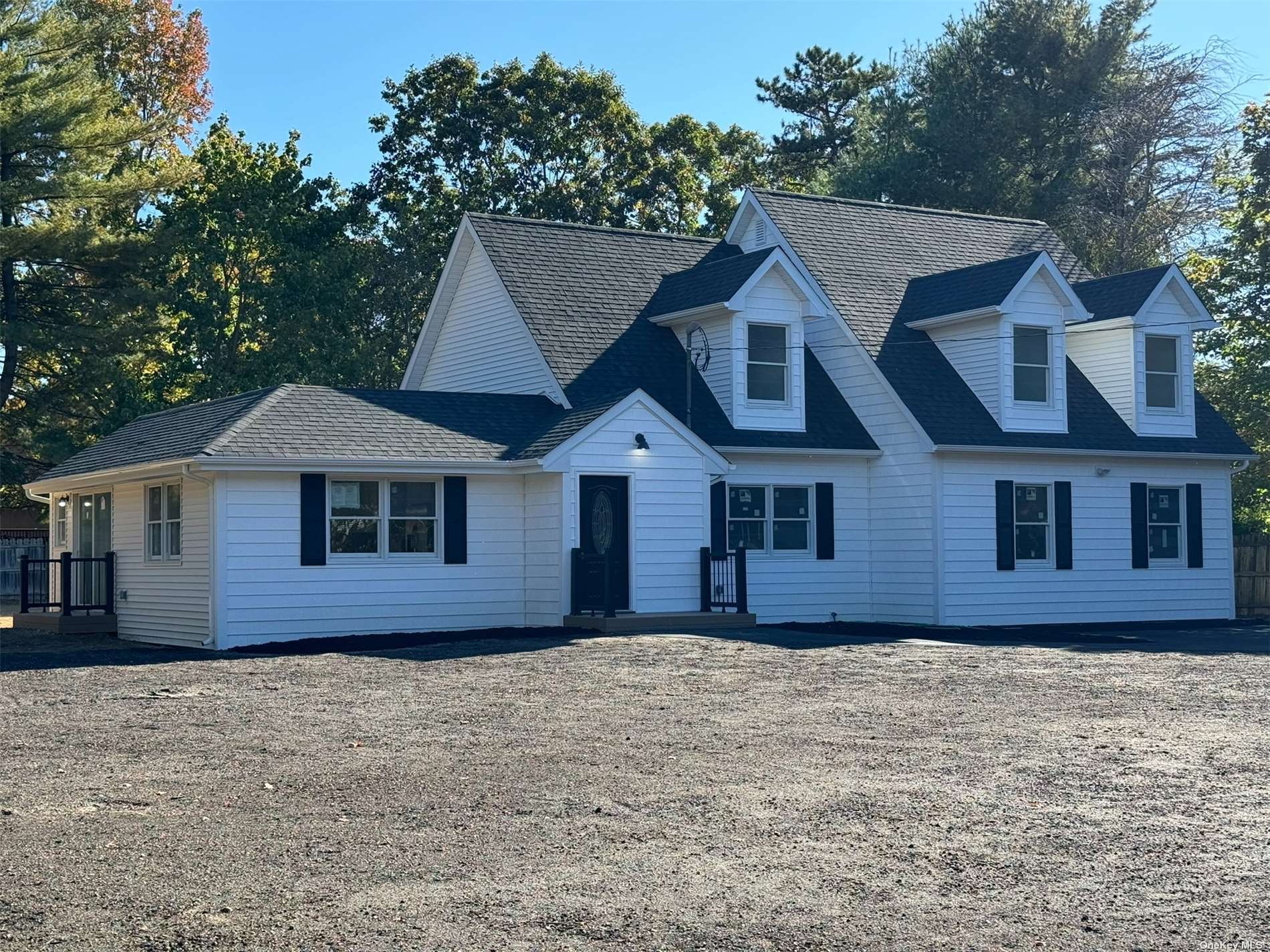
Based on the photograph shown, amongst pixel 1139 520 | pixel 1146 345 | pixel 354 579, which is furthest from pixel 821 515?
pixel 354 579

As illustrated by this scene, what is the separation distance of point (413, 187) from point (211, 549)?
24.3 metres

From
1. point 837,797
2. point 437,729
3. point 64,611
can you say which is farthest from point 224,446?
point 837,797

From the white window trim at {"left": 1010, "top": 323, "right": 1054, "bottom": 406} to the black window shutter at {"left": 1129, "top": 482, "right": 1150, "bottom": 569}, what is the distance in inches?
86.0

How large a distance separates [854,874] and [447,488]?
51.2 feet

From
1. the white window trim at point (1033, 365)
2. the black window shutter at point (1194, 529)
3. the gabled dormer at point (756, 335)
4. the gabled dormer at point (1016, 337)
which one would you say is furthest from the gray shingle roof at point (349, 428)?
the black window shutter at point (1194, 529)

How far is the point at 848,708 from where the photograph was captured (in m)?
13.1

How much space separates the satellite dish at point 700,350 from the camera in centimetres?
2583

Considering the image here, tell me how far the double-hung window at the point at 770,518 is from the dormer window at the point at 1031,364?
4096 millimetres

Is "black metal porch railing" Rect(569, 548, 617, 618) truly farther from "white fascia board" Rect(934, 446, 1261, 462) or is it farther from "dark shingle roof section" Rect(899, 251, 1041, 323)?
"dark shingle roof section" Rect(899, 251, 1041, 323)

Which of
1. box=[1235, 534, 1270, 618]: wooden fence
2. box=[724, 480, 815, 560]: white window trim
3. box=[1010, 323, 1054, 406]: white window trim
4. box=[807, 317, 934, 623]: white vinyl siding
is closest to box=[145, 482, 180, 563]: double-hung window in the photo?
box=[724, 480, 815, 560]: white window trim

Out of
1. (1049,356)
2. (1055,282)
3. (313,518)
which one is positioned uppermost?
(1055,282)

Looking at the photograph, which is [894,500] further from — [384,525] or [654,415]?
[384,525]

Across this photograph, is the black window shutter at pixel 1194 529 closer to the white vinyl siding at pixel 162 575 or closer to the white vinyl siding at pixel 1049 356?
the white vinyl siding at pixel 1049 356

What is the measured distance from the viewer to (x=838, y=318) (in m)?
26.5
